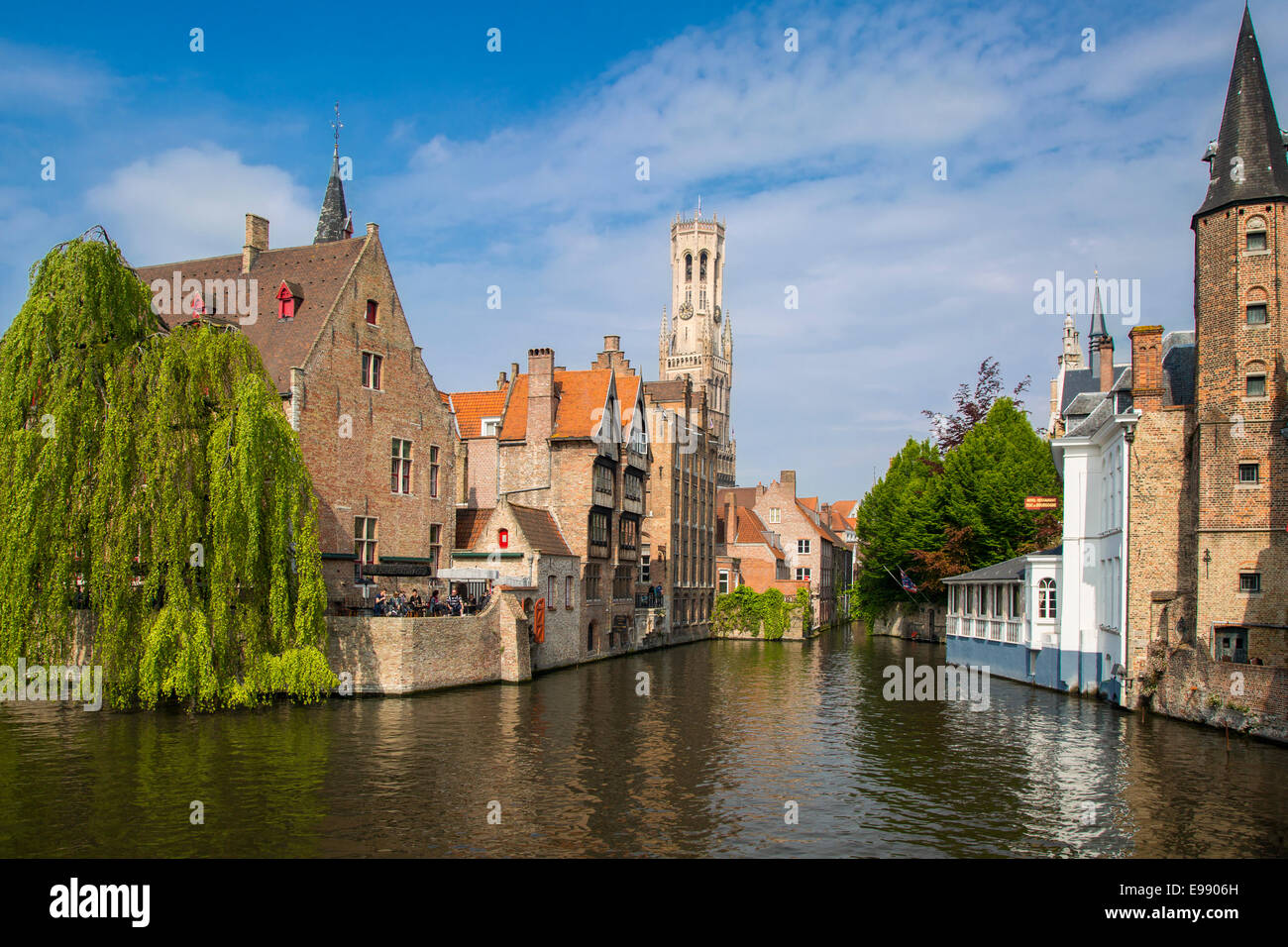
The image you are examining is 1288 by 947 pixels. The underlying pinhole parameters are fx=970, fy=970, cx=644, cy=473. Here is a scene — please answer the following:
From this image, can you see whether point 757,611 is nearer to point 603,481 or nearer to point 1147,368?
point 603,481

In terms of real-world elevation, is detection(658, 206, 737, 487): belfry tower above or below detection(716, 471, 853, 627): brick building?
above

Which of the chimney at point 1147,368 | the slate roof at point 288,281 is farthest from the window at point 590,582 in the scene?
the chimney at point 1147,368

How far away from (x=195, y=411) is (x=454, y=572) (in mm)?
14090

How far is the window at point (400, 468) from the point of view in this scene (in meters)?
40.2

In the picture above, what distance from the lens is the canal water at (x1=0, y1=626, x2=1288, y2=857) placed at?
16.0 meters

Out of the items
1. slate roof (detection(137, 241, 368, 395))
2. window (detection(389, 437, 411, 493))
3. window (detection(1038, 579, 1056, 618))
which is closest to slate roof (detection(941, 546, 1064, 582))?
window (detection(1038, 579, 1056, 618))

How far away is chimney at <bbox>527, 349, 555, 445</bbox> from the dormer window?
1168 centimetres

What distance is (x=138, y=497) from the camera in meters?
24.9

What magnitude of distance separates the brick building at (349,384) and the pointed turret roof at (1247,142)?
29.6 m

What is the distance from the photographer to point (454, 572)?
126 feet

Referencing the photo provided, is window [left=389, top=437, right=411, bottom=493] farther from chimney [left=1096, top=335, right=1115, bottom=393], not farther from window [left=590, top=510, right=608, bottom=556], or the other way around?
chimney [left=1096, top=335, right=1115, bottom=393]

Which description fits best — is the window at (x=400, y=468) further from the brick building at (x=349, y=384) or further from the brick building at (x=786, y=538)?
the brick building at (x=786, y=538)

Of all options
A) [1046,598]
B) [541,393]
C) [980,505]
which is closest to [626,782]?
[1046,598]
